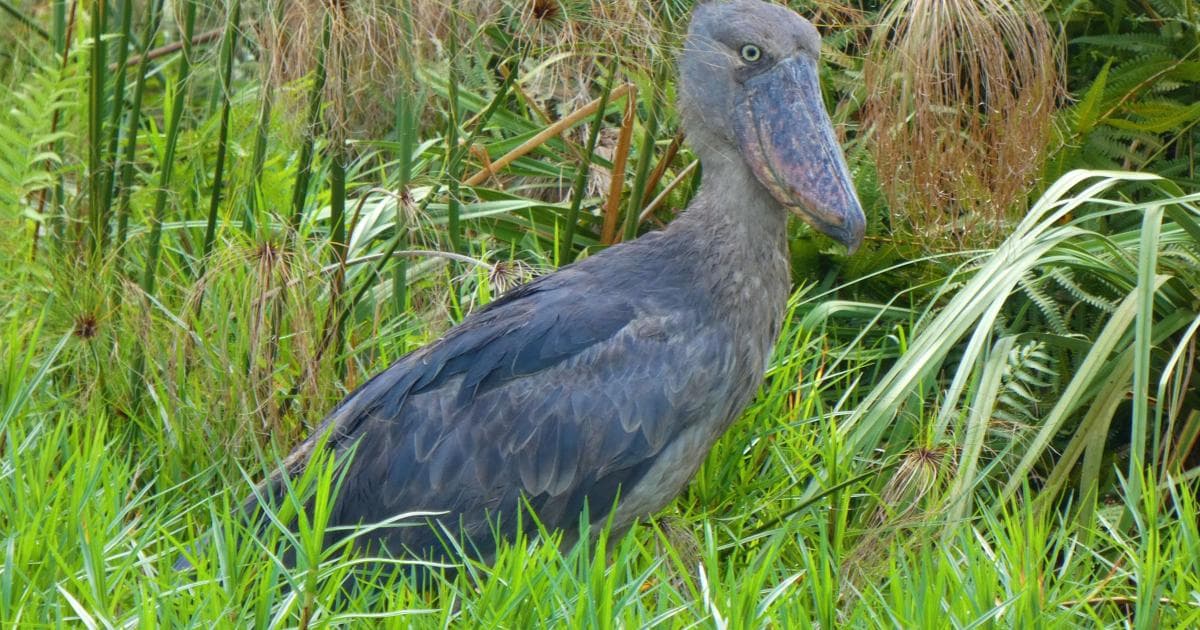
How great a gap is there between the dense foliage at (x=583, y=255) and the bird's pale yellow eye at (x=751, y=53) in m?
0.20

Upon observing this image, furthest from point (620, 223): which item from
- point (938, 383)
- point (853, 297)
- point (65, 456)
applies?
point (65, 456)

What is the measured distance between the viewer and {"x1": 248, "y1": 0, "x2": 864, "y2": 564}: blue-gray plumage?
3.04m

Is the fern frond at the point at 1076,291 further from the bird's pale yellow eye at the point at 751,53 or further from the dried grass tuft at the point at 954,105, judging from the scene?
the bird's pale yellow eye at the point at 751,53

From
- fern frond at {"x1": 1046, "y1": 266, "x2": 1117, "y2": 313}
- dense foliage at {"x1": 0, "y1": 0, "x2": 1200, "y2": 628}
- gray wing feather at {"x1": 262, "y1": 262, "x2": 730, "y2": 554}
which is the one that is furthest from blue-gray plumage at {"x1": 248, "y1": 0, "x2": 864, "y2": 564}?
fern frond at {"x1": 1046, "y1": 266, "x2": 1117, "y2": 313}

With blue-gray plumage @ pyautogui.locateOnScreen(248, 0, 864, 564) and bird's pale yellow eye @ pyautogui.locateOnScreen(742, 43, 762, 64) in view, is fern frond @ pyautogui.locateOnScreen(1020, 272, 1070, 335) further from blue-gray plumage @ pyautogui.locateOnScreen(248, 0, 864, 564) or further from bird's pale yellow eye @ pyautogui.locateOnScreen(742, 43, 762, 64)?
bird's pale yellow eye @ pyautogui.locateOnScreen(742, 43, 762, 64)

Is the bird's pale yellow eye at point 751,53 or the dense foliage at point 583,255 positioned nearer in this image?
the dense foliage at point 583,255

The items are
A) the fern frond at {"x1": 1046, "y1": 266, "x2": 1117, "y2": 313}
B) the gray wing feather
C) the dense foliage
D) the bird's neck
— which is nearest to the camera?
the dense foliage

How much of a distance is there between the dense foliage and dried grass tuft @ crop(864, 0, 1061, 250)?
0.02m

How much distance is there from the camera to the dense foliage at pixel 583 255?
2531 mm

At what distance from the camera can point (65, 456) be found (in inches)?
130

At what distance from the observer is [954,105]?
3.55 m

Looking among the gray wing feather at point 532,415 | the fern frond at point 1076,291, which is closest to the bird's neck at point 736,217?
the gray wing feather at point 532,415

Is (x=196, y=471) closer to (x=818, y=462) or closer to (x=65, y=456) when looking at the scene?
(x=65, y=456)

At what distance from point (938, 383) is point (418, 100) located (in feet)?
5.52
